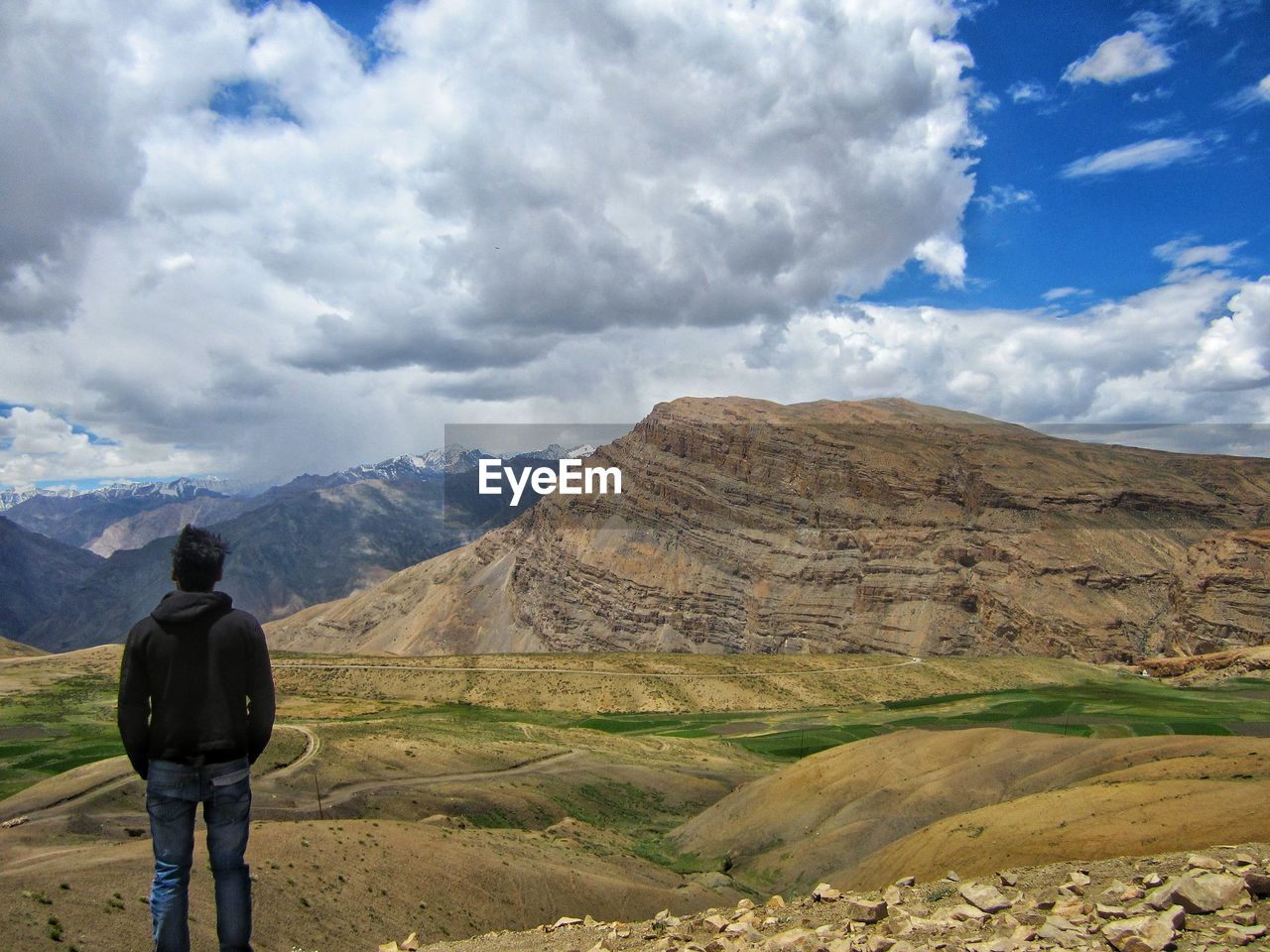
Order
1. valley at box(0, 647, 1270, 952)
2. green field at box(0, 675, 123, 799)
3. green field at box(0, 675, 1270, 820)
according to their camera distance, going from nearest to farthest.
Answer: valley at box(0, 647, 1270, 952)
green field at box(0, 675, 123, 799)
green field at box(0, 675, 1270, 820)

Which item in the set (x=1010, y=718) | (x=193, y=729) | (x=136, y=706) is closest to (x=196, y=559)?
(x=136, y=706)

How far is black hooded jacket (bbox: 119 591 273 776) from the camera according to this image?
8328 mm

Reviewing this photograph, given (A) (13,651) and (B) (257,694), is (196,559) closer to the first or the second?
(B) (257,694)

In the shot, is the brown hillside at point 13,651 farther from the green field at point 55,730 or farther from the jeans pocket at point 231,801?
the jeans pocket at point 231,801

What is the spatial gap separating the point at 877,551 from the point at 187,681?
15895cm

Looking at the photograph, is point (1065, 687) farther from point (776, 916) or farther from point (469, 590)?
point (469, 590)

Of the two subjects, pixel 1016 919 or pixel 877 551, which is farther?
pixel 877 551

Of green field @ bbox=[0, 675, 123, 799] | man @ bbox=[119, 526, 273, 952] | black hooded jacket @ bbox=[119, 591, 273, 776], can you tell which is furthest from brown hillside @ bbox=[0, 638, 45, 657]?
black hooded jacket @ bbox=[119, 591, 273, 776]

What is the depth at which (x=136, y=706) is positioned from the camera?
837 cm

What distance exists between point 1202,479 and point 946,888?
20423 cm

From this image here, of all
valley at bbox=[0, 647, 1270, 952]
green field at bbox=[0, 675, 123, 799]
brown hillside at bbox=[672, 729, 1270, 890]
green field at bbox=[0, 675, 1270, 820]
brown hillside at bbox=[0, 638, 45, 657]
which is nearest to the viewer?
valley at bbox=[0, 647, 1270, 952]

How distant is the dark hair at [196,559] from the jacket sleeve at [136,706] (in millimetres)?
730

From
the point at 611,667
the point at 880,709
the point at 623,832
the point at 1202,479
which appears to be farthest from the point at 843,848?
the point at 1202,479

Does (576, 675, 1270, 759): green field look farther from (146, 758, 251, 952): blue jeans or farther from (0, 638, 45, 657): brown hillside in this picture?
(0, 638, 45, 657): brown hillside
